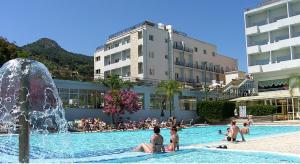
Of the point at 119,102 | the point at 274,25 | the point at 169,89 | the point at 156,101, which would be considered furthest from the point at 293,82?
the point at 119,102

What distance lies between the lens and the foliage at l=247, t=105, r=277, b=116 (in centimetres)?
4441

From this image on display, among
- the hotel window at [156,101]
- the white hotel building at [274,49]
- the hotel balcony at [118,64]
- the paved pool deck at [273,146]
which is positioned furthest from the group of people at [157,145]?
the hotel balcony at [118,64]

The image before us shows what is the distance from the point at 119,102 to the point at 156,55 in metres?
25.6

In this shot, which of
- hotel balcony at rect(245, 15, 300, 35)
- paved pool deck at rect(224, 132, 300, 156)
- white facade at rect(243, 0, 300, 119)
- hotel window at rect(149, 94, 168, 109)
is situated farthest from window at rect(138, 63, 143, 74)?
paved pool deck at rect(224, 132, 300, 156)

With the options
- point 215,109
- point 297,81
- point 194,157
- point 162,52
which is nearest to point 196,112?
point 215,109

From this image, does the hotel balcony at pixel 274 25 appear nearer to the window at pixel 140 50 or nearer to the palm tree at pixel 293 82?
the palm tree at pixel 293 82

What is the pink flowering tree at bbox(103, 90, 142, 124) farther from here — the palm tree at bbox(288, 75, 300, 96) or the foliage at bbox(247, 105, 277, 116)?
the palm tree at bbox(288, 75, 300, 96)

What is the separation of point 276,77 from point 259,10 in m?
10.2

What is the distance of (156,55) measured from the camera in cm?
6141

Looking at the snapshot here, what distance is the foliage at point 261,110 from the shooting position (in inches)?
1748

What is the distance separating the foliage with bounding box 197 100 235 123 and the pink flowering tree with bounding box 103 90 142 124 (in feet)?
38.3

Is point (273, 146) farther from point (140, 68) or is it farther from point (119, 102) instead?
point (140, 68)

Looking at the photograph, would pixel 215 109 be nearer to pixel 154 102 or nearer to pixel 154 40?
pixel 154 102

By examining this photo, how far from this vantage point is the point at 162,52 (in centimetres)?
6275
